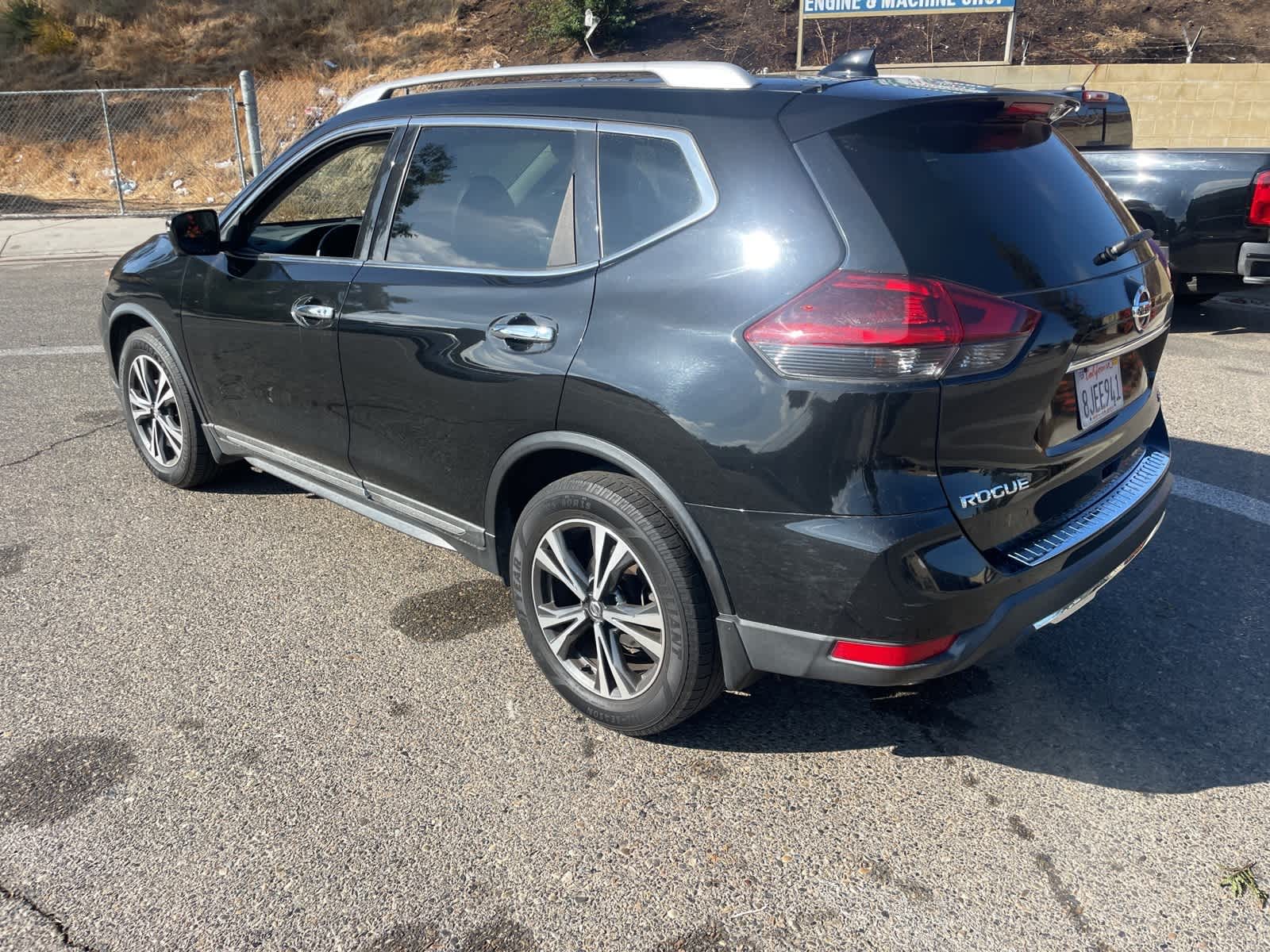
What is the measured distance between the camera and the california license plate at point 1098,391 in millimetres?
2682

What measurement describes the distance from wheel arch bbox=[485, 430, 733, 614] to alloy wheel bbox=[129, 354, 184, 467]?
7.24 ft

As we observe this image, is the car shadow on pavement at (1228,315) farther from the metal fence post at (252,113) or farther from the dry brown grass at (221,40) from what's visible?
the dry brown grass at (221,40)

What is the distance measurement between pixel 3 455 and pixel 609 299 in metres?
4.19

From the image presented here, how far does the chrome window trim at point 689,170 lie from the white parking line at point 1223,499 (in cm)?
316

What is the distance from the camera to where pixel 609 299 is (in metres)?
2.75

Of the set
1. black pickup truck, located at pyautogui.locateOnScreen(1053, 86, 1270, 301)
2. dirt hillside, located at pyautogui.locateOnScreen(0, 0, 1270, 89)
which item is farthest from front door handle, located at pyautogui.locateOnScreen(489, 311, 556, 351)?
dirt hillside, located at pyautogui.locateOnScreen(0, 0, 1270, 89)

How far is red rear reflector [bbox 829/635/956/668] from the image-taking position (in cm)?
248

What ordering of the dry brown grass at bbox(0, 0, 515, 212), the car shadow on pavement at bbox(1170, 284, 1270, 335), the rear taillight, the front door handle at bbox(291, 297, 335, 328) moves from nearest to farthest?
the rear taillight, the front door handle at bbox(291, 297, 335, 328), the car shadow on pavement at bbox(1170, 284, 1270, 335), the dry brown grass at bbox(0, 0, 515, 212)

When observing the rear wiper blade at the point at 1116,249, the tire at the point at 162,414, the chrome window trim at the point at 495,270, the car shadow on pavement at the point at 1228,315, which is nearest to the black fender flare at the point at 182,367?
the tire at the point at 162,414

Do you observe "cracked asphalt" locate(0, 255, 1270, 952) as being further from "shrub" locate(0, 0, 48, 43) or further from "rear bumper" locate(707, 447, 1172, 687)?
"shrub" locate(0, 0, 48, 43)

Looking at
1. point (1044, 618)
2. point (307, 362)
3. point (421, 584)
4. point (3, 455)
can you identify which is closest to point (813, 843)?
point (1044, 618)

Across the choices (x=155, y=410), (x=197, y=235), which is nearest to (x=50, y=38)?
(x=155, y=410)

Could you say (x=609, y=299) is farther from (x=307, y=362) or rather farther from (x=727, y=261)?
(x=307, y=362)

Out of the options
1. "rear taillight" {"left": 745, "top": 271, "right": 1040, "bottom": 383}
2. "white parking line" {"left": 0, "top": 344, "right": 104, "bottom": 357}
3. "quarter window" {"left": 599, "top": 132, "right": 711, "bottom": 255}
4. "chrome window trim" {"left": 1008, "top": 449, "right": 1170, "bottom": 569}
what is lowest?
"white parking line" {"left": 0, "top": 344, "right": 104, "bottom": 357}
